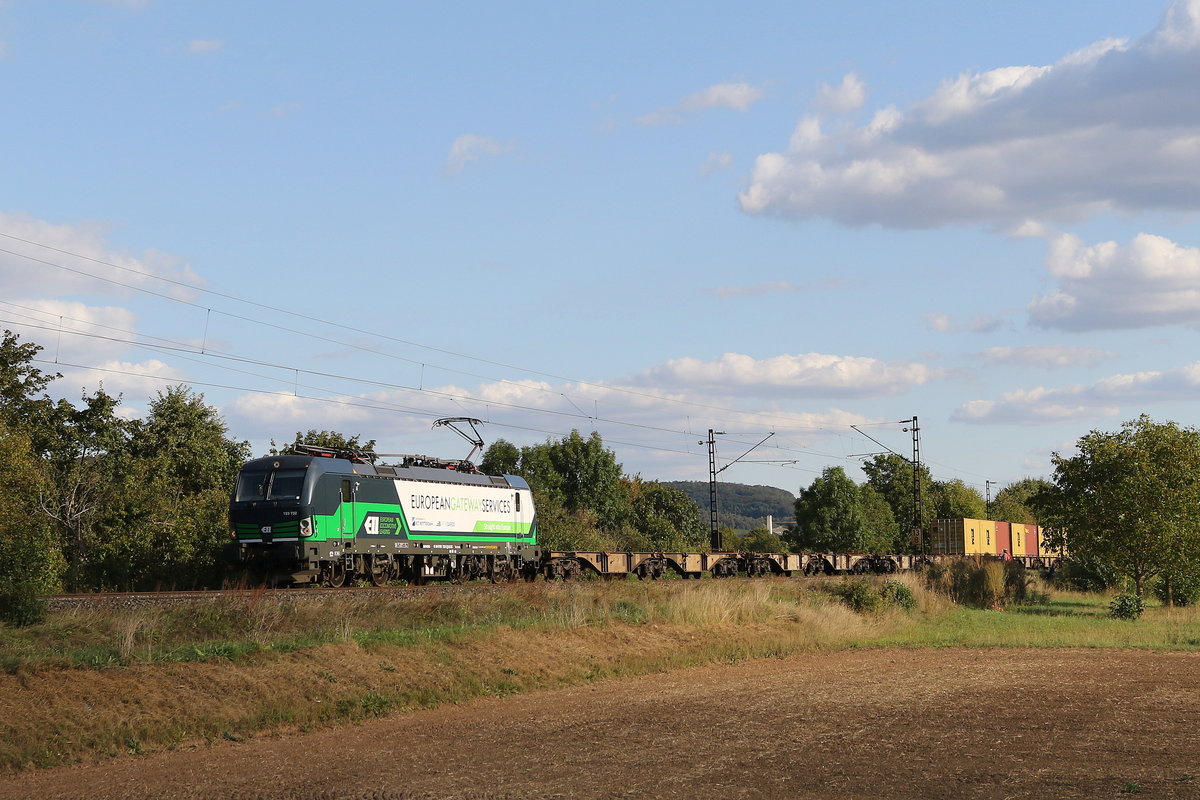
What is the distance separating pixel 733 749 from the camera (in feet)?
51.4

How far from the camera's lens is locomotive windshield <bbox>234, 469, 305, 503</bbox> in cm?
3288

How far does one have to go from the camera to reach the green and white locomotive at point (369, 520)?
32.7 metres

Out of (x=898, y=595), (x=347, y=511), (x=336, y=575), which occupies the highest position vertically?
(x=347, y=511)

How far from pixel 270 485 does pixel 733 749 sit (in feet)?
69.0

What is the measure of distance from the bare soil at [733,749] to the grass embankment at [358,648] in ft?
2.19

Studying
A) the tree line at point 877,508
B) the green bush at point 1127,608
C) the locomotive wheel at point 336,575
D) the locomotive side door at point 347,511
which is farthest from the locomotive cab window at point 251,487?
the tree line at point 877,508

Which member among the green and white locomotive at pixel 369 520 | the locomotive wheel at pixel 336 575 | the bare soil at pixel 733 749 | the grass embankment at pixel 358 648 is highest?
the green and white locomotive at pixel 369 520

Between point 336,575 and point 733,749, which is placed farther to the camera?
point 336,575

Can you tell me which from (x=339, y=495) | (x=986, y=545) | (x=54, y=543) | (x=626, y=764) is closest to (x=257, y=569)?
(x=339, y=495)

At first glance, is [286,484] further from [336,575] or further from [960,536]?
[960,536]

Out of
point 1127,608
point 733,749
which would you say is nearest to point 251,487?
point 733,749

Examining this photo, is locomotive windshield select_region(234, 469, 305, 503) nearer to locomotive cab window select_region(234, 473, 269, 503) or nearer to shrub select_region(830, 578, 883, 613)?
locomotive cab window select_region(234, 473, 269, 503)

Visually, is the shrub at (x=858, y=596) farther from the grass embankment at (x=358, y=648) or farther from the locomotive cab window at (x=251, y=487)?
the locomotive cab window at (x=251, y=487)

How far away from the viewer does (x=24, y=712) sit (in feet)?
50.6
